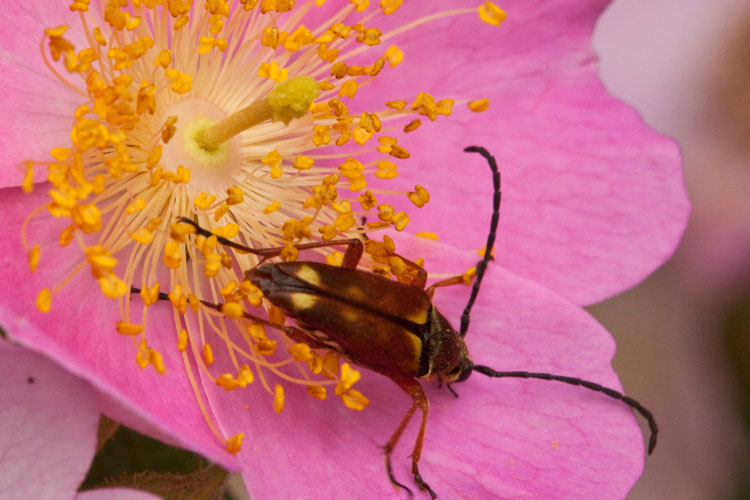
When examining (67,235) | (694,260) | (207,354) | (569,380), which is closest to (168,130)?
(67,235)

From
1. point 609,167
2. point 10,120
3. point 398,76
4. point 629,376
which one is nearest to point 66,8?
point 10,120

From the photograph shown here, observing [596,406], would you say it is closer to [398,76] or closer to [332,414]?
[332,414]

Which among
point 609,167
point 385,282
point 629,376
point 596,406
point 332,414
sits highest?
point 609,167

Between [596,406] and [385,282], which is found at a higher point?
[385,282]

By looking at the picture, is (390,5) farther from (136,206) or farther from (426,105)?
(136,206)

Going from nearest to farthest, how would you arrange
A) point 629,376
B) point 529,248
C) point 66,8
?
1. point 66,8
2. point 529,248
3. point 629,376

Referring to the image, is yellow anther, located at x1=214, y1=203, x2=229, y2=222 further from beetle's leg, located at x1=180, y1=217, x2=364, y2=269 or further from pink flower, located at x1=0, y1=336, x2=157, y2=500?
pink flower, located at x1=0, y1=336, x2=157, y2=500
